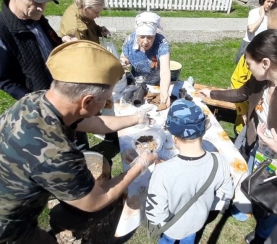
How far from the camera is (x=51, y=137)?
136 centimetres

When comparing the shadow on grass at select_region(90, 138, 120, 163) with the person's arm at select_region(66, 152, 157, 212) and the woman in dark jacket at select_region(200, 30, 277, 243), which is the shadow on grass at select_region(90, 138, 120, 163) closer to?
the woman in dark jacket at select_region(200, 30, 277, 243)

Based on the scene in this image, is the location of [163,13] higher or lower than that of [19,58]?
lower

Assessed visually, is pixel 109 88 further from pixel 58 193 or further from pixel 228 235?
pixel 228 235

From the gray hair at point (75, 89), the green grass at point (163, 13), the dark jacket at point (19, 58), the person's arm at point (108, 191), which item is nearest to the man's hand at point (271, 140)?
the person's arm at point (108, 191)

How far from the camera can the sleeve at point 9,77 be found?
235 centimetres

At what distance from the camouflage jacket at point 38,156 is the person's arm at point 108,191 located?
6cm

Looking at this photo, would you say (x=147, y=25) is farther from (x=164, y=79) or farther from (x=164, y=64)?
(x=164, y=79)

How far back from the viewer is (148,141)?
246cm

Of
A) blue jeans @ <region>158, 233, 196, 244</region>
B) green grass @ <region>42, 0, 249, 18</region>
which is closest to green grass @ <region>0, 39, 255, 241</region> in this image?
blue jeans @ <region>158, 233, 196, 244</region>

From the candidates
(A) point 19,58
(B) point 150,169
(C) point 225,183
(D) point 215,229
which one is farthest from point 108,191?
(D) point 215,229

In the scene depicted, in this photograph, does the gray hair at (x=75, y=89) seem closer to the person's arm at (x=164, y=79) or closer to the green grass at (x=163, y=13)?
the person's arm at (x=164, y=79)

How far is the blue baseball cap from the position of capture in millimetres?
1781

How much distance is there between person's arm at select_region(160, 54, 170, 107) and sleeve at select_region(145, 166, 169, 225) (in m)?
1.28

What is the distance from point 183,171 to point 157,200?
0.26 metres
